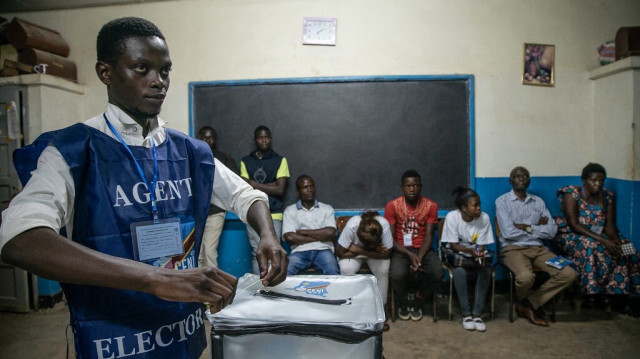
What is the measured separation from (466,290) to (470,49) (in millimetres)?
2424

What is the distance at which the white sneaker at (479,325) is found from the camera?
3.33m

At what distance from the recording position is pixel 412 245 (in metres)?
3.79

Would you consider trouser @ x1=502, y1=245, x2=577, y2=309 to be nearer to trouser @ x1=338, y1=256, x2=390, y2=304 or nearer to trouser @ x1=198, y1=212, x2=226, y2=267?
trouser @ x1=338, y1=256, x2=390, y2=304

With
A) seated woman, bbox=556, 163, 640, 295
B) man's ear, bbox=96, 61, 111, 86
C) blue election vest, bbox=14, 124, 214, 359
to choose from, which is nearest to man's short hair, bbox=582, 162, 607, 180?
seated woman, bbox=556, 163, 640, 295

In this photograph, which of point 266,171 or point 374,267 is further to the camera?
point 266,171

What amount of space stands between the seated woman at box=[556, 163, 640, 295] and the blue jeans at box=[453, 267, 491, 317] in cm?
86

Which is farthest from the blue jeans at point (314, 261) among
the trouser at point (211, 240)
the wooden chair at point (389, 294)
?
the trouser at point (211, 240)

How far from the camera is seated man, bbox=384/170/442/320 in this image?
357 centimetres

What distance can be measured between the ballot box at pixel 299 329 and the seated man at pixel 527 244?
3132mm

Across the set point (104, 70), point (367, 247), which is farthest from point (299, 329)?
point (367, 247)

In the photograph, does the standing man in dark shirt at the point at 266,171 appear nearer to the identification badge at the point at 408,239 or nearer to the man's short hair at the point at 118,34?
the identification badge at the point at 408,239

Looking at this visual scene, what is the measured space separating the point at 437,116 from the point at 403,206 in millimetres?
1035

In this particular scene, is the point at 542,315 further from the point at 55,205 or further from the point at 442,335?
the point at 55,205

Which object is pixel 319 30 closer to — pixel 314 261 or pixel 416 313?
pixel 314 261
